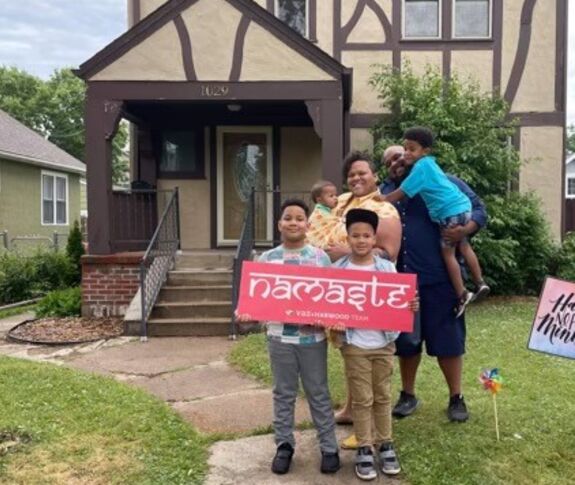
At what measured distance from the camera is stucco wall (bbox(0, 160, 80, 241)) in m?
17.6

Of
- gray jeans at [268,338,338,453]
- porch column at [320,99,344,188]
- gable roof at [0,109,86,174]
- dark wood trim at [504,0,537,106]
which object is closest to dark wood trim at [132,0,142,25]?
porch column at [320,99,344,188]

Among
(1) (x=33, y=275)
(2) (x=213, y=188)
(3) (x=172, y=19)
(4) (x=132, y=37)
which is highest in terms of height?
(3) (x=172, y=19)

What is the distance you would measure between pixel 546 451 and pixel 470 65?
8.80 m

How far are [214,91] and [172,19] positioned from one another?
110 centimetres

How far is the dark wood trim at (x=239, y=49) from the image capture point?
27.1 ft

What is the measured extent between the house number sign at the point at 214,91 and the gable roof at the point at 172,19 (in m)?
0.98

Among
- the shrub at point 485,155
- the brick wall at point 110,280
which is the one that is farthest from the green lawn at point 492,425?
the shrub at point 485,155

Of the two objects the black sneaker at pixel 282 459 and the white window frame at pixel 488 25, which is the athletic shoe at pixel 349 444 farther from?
the white window frame at pixel 488 25

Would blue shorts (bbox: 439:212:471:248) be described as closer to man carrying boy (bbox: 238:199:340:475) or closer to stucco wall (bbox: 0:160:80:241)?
man carrying boy (bbox: 238:199:340:475)

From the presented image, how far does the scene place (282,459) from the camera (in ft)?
11.0

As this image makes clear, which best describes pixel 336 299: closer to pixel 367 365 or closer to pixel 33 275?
pixel 367 365

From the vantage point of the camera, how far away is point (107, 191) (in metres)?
8.39

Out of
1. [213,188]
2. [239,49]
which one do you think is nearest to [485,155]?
[239,49]

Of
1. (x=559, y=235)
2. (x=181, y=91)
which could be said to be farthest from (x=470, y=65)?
(x=181, y=91)
